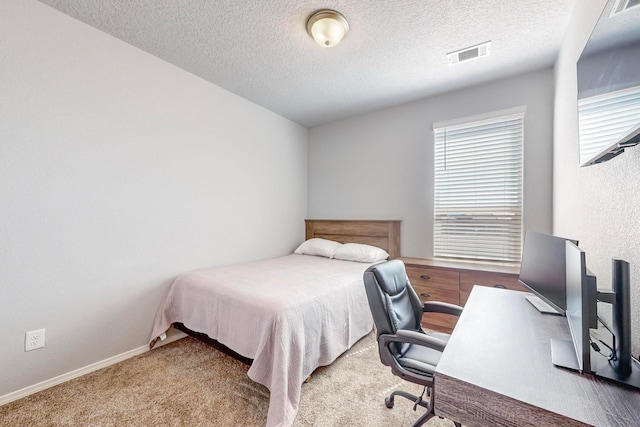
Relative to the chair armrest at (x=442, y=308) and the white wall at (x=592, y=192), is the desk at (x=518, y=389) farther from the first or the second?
the chair armrest at (x=442, y=308)

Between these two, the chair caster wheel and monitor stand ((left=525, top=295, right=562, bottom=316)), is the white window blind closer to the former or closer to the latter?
monitor stand ((left=525, top=295, right=562, bottom=316))

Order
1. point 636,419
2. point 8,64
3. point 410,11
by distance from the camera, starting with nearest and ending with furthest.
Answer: point 636,419, point 8,64, point 410,11

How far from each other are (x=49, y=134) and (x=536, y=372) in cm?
296

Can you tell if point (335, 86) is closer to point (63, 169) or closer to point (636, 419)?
point (63, 169)

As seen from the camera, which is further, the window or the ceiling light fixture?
the window

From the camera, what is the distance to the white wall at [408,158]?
8.27 ft

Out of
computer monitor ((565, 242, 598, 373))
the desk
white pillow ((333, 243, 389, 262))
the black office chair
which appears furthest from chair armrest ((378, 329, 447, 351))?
white pillow ((333, 243, 389, 262))

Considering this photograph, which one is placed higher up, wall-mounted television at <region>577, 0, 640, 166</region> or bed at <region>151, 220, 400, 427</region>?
wall-mounted television at <region>577, 0, 640, 166</region>

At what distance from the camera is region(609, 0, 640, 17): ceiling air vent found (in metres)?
0.81

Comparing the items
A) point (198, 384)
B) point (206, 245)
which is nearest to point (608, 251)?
point (198, 384)

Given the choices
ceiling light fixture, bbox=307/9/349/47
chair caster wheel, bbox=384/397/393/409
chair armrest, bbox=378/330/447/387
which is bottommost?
chair caster wheel, bbox=384/397/393/409

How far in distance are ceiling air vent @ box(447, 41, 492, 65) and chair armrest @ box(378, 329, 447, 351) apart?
2300 millimetres

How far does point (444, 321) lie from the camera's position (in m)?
2.51

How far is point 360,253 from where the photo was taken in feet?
10.1
